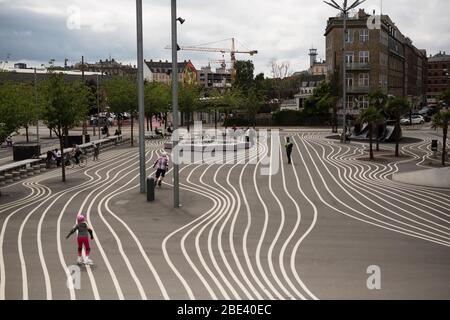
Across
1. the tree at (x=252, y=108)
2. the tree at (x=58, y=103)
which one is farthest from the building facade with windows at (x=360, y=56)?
the tree at (x=58, y=103)

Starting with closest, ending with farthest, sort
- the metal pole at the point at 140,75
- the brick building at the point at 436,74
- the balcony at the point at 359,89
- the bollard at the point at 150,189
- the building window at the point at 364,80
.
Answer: the bollard at the point at 150,189 < the metal pole at the point at 140,75 < the balcony at the point at 359,89 < the building window at the point at 364,80 < the brick building at the point at 436,74

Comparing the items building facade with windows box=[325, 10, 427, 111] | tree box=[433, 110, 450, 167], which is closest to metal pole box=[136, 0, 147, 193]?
tree box=[433, 110, 450, 167]

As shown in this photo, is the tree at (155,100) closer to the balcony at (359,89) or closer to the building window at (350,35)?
the balcony at (359,89)

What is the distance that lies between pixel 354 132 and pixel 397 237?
3760 cm

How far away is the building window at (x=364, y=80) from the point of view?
3054 inches

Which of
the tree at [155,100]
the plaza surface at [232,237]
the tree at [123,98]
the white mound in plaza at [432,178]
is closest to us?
the plaza surface at [232,237]

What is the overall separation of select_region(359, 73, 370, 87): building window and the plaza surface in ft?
173

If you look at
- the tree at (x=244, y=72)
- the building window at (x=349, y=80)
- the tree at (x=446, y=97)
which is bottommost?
the tree at (x=446, y=97)

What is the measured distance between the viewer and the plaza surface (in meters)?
11.3

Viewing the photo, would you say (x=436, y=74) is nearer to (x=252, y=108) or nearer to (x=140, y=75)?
(x=252, y=108)

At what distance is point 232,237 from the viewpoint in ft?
50.5

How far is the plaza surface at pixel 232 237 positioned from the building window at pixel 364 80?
52.9 metres
